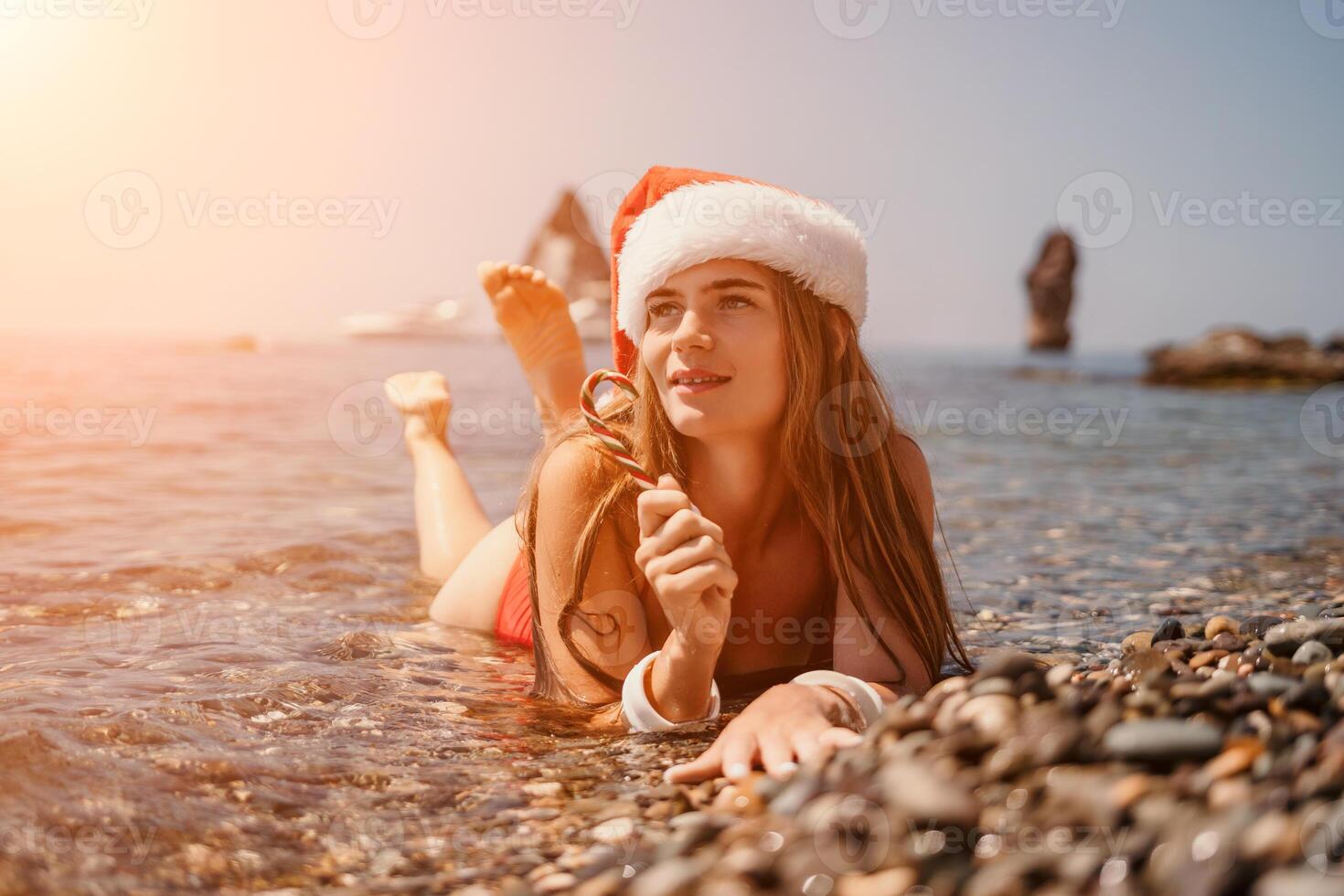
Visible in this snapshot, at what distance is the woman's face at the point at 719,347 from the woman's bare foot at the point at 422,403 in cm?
275

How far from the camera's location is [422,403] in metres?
5.88

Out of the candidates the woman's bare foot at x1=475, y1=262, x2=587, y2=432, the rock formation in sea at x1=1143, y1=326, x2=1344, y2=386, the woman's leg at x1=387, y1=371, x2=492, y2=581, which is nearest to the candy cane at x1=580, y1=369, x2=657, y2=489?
the woman's bare foot at x1=475, y1=262, x2=587, y2=432

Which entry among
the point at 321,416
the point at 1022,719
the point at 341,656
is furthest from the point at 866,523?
the point at 321,416

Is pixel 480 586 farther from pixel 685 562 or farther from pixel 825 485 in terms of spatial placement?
pixel 685 562

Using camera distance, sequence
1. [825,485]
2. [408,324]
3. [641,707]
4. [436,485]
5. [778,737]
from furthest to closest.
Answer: [408,324] → [436,485] → [825,485] → [641,707] → [778,737]

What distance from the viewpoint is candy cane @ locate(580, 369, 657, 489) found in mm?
2971

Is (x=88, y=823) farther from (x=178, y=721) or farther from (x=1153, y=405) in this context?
(x=1153, y=405)

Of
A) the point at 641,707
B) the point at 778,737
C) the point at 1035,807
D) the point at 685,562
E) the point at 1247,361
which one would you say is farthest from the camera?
the point at 1247,361

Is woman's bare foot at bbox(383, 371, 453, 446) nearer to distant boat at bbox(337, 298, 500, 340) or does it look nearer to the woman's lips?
the woman's lips

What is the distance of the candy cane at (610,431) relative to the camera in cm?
297

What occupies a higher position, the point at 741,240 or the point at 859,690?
the point at 741,240

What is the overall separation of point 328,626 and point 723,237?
2578mm

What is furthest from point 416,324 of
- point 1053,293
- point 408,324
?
point 1053,293

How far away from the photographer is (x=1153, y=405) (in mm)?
21891
